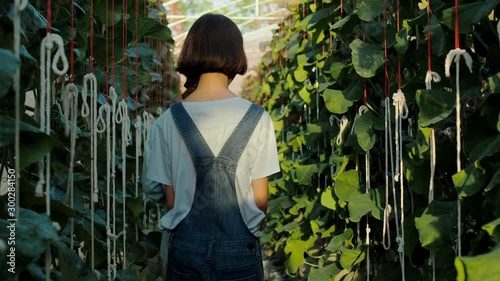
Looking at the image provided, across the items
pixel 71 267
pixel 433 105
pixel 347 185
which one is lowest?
pixel 71 267

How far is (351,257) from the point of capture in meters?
2.95

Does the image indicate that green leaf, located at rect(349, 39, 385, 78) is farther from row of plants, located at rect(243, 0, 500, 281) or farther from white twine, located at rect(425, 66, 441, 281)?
white twine, located at rect(425, 66, 441, 281)

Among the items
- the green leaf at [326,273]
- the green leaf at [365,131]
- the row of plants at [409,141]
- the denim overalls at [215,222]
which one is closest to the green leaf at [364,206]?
the row of plants at [409,141]

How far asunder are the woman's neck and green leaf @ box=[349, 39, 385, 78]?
630 mm

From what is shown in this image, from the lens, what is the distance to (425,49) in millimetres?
Result: 2393

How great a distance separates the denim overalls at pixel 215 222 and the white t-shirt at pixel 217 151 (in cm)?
2

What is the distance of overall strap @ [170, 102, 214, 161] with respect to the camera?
2.05 meters

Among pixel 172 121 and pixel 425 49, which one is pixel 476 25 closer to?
pixel 425 49

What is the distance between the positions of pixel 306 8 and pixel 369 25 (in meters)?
2.08

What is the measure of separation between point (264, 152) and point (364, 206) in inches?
28.3

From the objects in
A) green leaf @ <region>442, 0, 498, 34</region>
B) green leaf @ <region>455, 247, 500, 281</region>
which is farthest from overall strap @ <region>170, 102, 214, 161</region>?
green leaf @ <region>455, 247, 500, 281</region>

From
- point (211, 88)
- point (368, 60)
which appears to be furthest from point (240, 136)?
point (368, 60)

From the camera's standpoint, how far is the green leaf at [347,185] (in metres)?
2.99

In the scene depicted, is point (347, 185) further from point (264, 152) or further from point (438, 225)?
point (438, 225)
